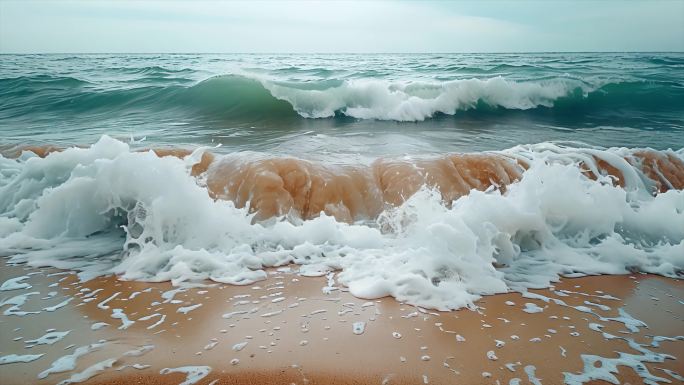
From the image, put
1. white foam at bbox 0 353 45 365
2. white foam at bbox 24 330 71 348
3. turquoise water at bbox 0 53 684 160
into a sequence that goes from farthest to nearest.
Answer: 1. turquoise water at bbox 0 53 684 160
2. white foam at bbox 24 330 71 348
3. white foam at bbox 0 353 45 365

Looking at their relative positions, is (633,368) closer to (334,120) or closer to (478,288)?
(478,288)

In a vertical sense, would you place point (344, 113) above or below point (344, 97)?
below

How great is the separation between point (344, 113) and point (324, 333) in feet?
27.2

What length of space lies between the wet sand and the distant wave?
708 centimetres

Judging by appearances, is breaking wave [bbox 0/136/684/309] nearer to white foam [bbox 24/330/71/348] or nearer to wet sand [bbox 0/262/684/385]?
wet sand [bbox 0/262/684/385]

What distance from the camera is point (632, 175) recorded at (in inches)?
200

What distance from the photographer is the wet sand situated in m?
2.00

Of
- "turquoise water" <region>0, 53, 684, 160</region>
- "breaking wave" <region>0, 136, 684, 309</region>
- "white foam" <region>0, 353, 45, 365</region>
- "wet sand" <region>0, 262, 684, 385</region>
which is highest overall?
"turquoise water" <region>0, 53, 684, 160</region>

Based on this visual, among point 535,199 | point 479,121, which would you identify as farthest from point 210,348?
point 479,121

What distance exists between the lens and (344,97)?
34.8ft

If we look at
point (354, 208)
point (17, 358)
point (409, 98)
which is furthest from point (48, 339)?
point (409, 98)

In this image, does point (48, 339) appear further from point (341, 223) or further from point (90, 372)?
point (341, 223)

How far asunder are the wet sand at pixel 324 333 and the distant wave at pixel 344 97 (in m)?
7.08

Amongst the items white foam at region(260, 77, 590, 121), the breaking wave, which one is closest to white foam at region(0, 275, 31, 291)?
the breaking wave
